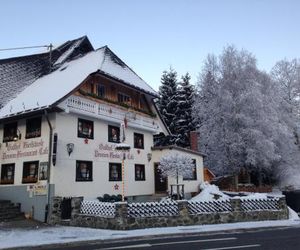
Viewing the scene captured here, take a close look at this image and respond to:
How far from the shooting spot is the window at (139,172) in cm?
2535

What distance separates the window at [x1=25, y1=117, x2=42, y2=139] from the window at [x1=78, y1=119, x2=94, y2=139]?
2318mm

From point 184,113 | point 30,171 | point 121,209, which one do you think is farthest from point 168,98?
point 121,209

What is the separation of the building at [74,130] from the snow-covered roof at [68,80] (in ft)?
0.28

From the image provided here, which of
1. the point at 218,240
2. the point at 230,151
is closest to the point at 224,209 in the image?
the point at 218,240

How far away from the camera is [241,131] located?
3375 cm

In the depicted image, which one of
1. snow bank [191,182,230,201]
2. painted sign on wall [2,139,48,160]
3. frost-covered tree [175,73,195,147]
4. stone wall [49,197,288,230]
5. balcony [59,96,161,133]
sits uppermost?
frost-covered tree [175,73,195,147]

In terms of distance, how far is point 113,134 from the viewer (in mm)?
23938

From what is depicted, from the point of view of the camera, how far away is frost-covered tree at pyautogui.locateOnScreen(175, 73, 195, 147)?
42.2 m

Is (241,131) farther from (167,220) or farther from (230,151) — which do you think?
(167,220)

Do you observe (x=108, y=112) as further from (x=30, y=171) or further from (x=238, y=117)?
(x=238, y=117)

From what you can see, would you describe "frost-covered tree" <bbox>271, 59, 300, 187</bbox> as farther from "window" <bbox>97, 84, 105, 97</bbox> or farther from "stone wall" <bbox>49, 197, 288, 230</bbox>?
"window" <bbox>97, 84, 105, 97</bbox>

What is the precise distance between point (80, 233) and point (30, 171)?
23.9 feet

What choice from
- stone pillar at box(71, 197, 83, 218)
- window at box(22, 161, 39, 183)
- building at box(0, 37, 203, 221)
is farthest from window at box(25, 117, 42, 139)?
stone pillar at box(71, 197, 83, 218)

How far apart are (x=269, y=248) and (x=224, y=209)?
7529 mm
